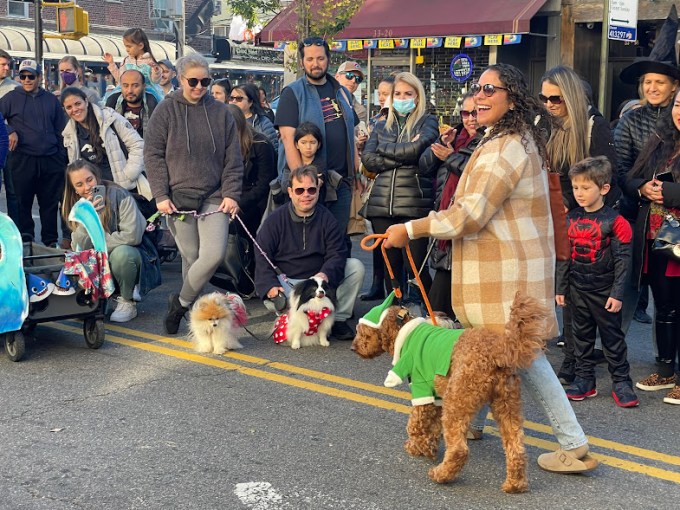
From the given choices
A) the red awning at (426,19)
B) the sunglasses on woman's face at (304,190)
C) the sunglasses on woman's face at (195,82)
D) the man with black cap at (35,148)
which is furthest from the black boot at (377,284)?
the red awning at (426,19)

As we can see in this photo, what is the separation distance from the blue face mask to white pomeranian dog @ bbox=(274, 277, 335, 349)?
148 cm

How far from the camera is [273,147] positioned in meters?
9.27

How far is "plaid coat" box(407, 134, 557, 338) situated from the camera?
179 inches

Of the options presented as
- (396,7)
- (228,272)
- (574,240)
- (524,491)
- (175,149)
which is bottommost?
(524,491)

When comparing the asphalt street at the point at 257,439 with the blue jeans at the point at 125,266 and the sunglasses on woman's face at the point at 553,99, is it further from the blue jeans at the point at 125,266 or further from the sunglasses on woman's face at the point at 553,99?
the sunglasses on woman's face at the point at 553,99

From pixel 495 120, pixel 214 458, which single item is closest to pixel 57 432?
pixel 214 458

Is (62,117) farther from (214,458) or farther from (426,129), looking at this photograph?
(214,458)

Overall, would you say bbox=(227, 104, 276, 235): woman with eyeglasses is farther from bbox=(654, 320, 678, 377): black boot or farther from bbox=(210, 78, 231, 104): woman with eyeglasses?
bbox=(654, 320, 678, 377): black boot

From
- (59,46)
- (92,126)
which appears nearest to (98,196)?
(92,126)

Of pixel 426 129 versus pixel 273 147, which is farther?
pixel 273 147

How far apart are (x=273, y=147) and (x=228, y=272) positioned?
1451 mm

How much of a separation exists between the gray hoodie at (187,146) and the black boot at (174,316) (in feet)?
2.87

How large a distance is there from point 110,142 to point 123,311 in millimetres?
1742

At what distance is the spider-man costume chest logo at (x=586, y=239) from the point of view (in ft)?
19.6
